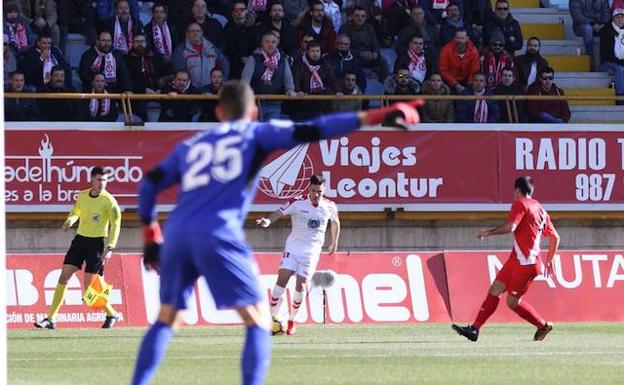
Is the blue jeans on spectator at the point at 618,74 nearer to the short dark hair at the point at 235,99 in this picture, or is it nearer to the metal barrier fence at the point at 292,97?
the metal barrier fence at the point at 292,97

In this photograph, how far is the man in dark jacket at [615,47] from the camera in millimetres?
28000

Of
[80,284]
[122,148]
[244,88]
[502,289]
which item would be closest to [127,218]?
[122,148]

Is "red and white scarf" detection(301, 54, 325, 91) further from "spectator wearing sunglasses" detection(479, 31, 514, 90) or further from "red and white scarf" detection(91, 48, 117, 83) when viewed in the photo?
"spectator wearing sunglasses" detection(479, 31, 514, 90)

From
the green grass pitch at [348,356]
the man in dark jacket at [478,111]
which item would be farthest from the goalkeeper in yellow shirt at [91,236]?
the man in dark jacket at [478,111]

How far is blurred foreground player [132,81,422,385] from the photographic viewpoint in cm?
952

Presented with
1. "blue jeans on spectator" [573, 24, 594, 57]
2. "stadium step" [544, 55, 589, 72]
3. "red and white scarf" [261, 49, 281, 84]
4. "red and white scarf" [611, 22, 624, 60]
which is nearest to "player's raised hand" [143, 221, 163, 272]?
"red and white scarf" [261, 49, 281, 84]

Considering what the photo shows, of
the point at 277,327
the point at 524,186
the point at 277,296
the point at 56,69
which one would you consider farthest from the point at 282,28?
the point at 524,186

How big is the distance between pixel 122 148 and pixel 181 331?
4.67 meters

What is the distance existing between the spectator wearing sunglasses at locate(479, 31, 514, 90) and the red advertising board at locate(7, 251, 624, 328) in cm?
A: 430

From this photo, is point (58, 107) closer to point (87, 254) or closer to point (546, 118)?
point (87, 254)

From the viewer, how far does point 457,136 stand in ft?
83.0

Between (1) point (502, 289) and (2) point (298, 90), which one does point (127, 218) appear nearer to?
(2) point (298, 90)

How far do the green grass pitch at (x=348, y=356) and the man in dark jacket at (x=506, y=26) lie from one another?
24.6 feet

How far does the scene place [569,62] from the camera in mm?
29062
